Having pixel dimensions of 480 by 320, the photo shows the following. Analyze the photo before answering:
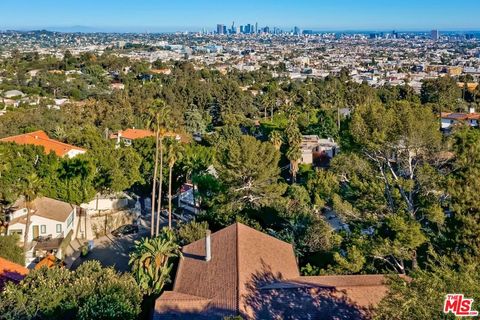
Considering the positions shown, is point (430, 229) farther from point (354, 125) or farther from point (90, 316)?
point (90, 316)

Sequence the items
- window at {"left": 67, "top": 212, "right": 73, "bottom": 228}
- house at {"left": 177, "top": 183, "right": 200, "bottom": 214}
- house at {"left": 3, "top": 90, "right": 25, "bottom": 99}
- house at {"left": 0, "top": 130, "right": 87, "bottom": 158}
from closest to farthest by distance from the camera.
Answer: window at {"left": 67, "top": 212, "right": 73, "bottom": 228}
house at {"left": 177, "top": 183, "right": 200, "bottom": 214}
house at {"left": 0, "top": 130, "right": 87, "bottom": 158}
house at {"left": 3, "top": 90, "right": 25, "bottom": 99}

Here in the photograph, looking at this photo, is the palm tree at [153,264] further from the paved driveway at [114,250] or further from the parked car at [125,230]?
the parked car at [125,230]

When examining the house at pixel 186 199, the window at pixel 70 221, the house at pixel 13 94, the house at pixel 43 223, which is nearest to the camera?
the house at pixel 43 223

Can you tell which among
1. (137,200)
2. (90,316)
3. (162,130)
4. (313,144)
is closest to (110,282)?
(90,316)

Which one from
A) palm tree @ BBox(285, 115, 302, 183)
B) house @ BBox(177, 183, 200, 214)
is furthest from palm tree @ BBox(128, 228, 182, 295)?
palm tree @ BBox(285, 115, 302, 183)

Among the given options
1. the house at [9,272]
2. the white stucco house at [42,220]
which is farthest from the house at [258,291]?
the white stucco house at [42,220]

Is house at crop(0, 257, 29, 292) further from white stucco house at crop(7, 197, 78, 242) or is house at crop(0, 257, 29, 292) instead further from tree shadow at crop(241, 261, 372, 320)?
tree shadow at crop(241, 261, 372, 320)
